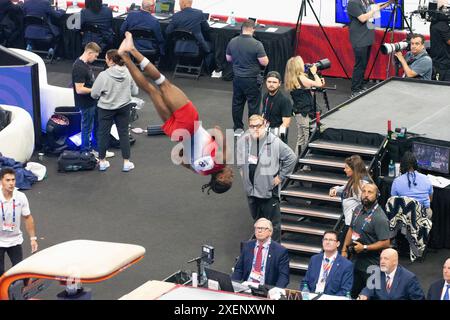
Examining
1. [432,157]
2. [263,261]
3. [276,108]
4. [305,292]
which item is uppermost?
[276,108]

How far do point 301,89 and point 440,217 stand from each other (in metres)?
2.48

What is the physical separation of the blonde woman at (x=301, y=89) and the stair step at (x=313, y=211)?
1199 mm

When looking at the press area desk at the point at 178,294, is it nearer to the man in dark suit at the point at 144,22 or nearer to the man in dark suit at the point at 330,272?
the man in dark suit at the point at 330,272

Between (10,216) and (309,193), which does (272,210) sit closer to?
(309,193)

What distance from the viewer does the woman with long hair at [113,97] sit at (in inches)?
499

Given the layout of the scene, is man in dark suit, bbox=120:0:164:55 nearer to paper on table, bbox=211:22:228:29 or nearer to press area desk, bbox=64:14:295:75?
press area desk, bbox=64:14:295:75

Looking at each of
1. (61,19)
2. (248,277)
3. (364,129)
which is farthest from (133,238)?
(61,19)

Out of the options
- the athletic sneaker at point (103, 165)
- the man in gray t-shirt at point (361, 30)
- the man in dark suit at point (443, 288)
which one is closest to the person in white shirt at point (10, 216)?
the athletic sneaker at point (103, 165)

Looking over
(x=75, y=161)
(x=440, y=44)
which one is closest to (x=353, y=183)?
(x=75, y=161)

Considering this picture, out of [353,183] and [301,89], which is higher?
[301,89]

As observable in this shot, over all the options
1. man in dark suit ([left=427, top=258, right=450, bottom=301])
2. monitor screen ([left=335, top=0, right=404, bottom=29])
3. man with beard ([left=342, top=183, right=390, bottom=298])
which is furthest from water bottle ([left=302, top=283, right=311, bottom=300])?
monitor screen ([left=335, top=0, right=404, bottom=29])

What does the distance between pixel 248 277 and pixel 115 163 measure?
448 cm

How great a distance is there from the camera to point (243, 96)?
14320 mm

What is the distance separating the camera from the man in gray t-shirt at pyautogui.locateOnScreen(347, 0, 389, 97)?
15.8 metres
